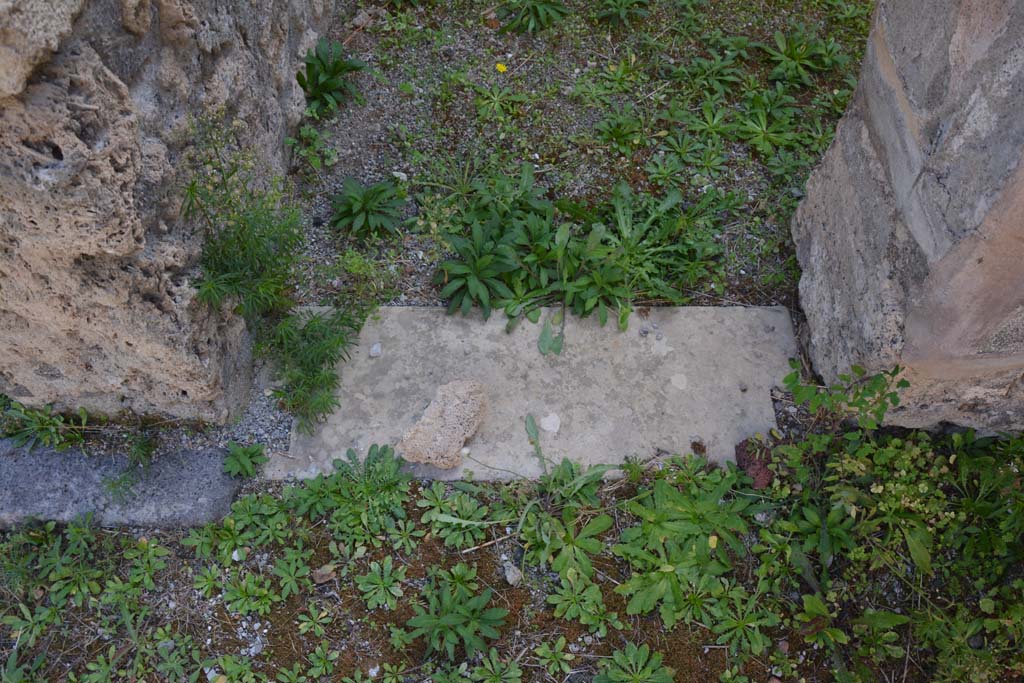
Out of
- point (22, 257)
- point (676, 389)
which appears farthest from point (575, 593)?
point (22, 257)

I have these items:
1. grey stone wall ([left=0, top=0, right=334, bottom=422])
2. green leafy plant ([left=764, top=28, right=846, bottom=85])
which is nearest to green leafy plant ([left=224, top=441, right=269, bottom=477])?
grey stone wall ([left=0, top=0, right=334, bottom=422])

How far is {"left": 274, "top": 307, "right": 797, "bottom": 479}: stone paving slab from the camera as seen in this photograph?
3.46 meters

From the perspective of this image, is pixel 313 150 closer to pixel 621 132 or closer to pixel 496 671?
pixel 621 132

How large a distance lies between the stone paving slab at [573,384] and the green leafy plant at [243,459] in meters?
0.07

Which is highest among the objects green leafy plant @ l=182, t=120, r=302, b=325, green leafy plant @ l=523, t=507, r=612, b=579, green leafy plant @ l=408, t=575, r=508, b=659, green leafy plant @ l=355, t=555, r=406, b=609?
green leafy plant @ l=182, t=120, r=302, b=325

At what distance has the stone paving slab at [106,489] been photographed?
128 inches

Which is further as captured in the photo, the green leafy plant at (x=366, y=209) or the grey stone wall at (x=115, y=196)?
the green leafy plant at (x=366, y=209)

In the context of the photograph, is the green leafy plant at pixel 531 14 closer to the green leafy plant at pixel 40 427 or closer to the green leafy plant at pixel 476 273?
the green leafy plant at pixel 476 273

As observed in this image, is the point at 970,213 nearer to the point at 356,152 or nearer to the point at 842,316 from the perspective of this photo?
the point at 842,316

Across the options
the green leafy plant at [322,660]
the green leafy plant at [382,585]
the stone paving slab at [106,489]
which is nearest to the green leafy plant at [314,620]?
the green leafy plant at [322,660]

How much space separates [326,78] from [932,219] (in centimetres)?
291

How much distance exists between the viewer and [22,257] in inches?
108

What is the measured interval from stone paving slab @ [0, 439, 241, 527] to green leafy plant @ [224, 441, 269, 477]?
0.04 metres

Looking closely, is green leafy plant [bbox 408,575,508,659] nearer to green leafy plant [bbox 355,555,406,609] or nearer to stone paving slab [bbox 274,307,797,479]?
green leafy plant [bbox 355,555,406,609]
